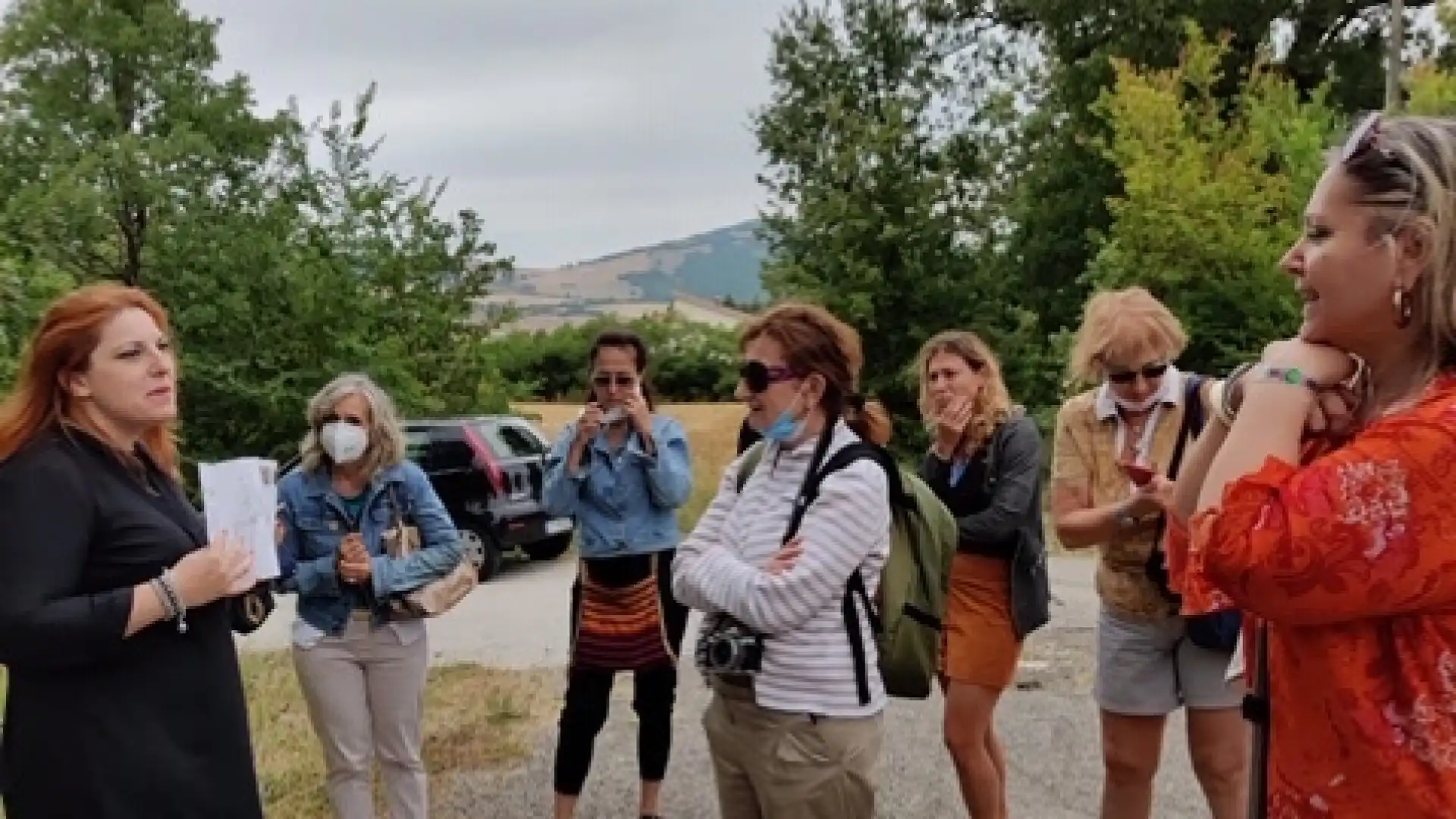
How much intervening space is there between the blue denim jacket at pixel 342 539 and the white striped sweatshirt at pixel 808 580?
4.97 feet

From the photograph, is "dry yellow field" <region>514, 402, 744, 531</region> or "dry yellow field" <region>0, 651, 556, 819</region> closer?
"dry yellow field" <region>0, 651, 556, 819</region>

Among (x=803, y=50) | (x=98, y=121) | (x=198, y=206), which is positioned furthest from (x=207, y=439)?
(x=803, y=50)

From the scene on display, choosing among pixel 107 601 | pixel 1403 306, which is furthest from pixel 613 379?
pixel 1403 306

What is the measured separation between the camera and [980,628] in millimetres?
4434

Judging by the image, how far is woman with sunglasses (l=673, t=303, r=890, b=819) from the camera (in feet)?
10.2

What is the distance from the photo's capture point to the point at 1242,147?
20.1 meters

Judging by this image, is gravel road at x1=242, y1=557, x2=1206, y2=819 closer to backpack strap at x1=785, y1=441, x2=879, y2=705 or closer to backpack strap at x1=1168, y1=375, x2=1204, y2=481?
backpack strap at x1=1168, y1=375, x2=1204, y2=481

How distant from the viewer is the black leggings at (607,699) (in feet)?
16.4

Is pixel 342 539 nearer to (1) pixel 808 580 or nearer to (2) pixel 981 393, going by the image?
(1) pixel 808 580

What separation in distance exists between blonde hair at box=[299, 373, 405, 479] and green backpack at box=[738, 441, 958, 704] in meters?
1.61

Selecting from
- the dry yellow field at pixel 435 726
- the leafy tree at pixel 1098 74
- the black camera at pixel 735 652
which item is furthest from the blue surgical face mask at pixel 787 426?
the leafy tree at pixel 1098 74

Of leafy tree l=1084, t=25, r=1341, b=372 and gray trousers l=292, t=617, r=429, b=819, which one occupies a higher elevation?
leafy tree l=1084, t=25, r=1341, b=372

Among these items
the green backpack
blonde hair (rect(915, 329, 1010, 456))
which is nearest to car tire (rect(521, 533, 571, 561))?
blonde hair (rect(915, 329, 1010, 456))

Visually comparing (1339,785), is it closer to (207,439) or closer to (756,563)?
(756,563)
